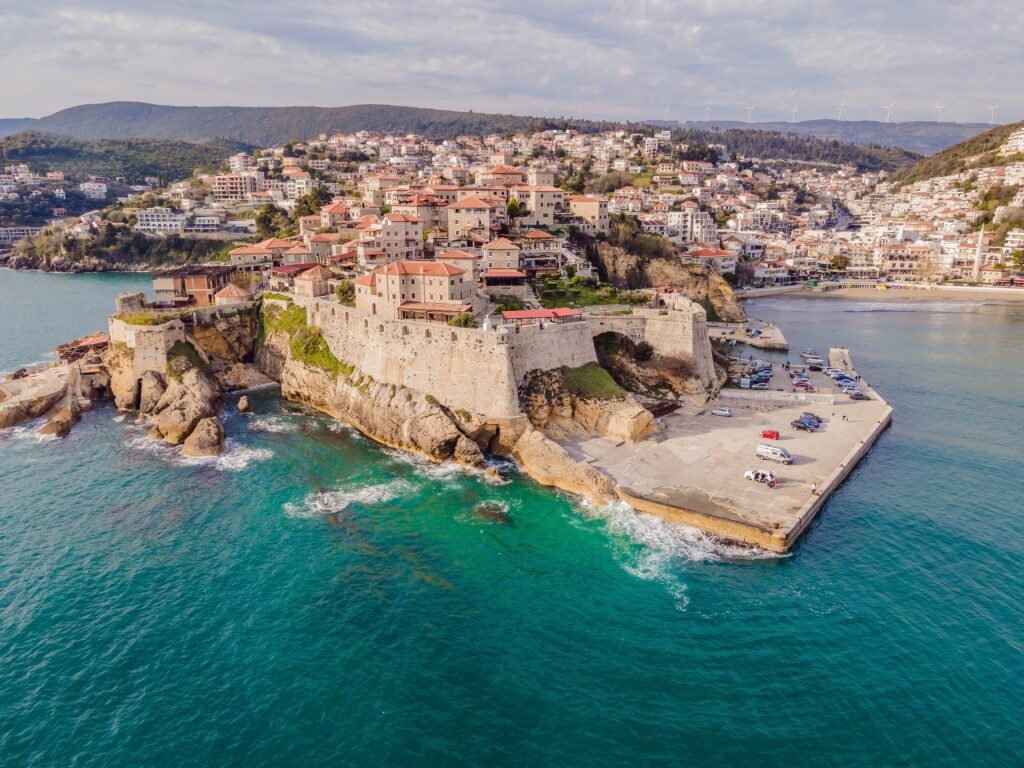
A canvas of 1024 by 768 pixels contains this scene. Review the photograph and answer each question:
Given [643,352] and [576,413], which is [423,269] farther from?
[643,352]

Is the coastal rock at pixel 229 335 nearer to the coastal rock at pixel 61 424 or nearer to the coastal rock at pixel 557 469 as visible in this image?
the coastal rock at pixel 61 424

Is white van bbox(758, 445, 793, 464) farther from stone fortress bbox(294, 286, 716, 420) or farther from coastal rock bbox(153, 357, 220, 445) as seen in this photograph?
coastal rock bbox(153, 357, 220, 445)

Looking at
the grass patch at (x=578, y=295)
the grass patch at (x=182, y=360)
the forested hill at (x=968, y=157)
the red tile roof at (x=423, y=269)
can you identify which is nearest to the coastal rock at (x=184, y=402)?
the grass patch at (x=182, y=360)

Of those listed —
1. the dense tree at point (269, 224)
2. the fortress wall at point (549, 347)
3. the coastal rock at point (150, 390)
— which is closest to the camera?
the fortress wall at point (549, 347)

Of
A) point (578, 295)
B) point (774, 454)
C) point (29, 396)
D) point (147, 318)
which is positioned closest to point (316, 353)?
point (147, 318)

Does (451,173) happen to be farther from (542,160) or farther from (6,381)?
(6,381)

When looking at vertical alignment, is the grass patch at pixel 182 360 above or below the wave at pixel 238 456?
above

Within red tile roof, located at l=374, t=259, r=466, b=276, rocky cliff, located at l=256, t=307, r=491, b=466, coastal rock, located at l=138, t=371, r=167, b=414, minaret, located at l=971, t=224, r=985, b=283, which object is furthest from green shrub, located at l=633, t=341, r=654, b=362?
minaret, located at l=971, t=224, r=985, b=283

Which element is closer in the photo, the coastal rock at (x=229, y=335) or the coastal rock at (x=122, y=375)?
the coastal rock at (x=122, y=375)

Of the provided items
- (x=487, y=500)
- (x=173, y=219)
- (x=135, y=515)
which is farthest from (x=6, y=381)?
(x=173, y=219)
